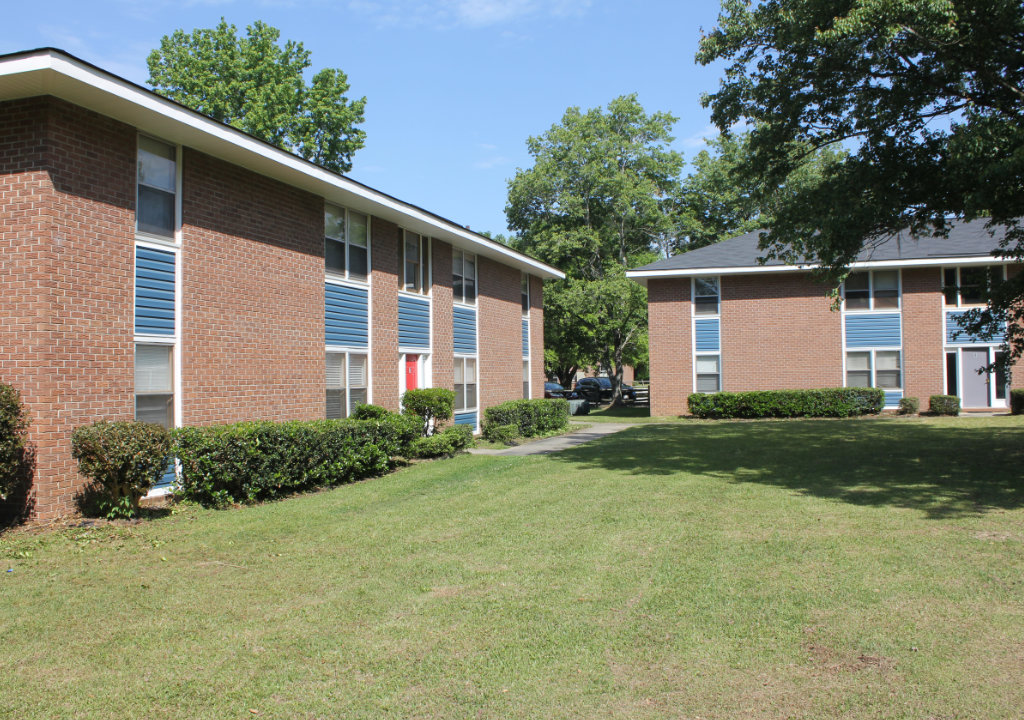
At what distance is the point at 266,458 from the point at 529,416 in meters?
11.6

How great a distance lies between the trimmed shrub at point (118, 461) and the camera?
29.7 feet

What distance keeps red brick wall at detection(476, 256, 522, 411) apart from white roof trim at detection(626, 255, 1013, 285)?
6.97m

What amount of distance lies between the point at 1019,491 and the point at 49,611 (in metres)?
11.5

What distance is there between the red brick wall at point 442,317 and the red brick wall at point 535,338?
6.66 metres

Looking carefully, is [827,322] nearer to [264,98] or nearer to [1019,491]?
[1019,491]

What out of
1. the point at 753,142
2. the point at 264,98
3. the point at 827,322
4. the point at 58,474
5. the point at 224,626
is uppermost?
the point at 264,98

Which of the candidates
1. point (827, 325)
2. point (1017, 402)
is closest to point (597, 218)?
point (827, 325)

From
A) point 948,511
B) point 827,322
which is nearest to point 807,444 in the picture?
point 948,511

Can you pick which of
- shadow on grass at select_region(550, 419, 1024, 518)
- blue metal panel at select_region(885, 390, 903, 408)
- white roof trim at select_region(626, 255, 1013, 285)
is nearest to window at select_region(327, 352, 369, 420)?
shadow on grass at select_region(550, 419, 1024, 518)

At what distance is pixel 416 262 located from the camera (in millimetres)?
19047

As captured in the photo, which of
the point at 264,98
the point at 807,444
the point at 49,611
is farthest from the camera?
the point at 264,98

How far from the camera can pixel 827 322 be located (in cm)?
2872

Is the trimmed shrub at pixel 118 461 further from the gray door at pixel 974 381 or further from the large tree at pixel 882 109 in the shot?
the gray door at pixel 974 381

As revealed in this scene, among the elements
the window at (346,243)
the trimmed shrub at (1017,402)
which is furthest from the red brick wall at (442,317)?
the trimmed shrub at (1017,402)
